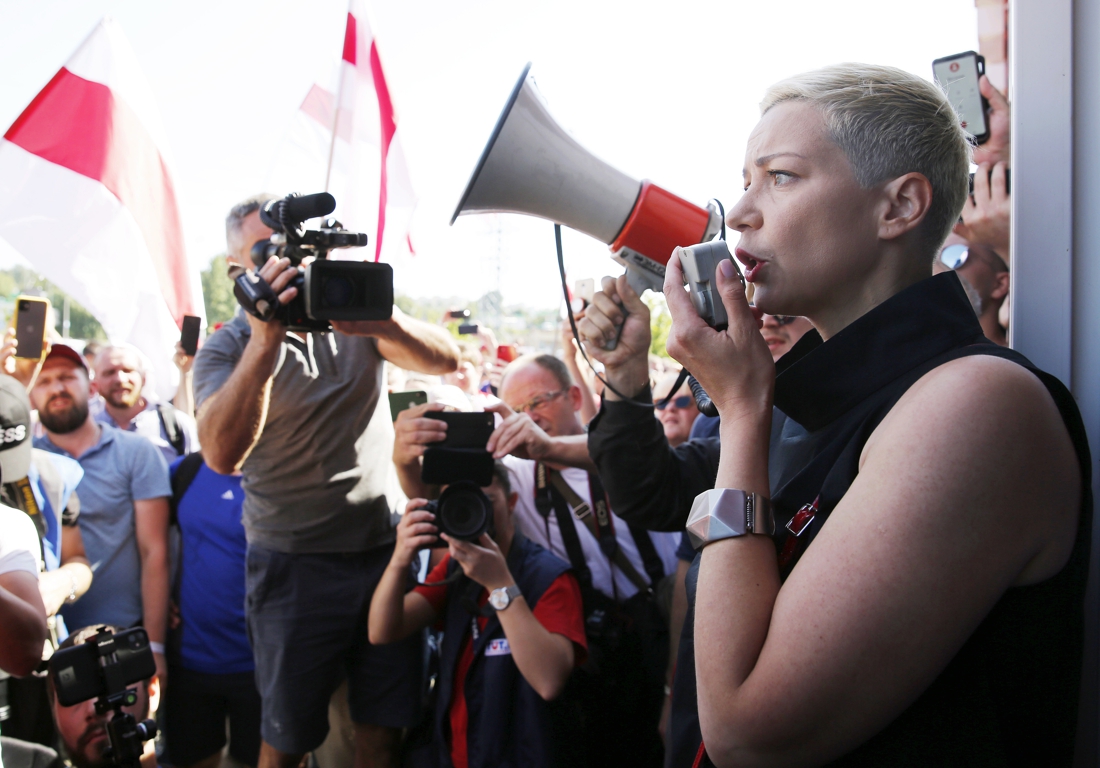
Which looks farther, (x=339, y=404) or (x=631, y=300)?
(x=339, y=404)

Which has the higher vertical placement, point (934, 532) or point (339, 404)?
point (934, 532)

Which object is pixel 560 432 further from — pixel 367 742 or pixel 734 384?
pixel 734 384

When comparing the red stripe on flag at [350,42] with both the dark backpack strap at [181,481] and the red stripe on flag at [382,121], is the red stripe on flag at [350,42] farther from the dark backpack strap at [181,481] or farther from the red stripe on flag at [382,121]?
the dark backpack strap at [181,481]

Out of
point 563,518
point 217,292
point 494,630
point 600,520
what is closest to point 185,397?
point 563,518

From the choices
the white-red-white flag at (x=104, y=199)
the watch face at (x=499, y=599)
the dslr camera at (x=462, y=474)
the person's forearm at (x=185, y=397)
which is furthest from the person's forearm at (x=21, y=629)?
the person's forearm at (x=185, y=397)

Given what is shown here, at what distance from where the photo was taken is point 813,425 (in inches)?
45.8

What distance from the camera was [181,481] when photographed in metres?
3.83

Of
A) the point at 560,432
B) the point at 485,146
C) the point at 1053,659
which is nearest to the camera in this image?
the point at 1053,659

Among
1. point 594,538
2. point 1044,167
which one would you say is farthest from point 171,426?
point 1044,167

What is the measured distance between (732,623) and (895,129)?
2.41 ft

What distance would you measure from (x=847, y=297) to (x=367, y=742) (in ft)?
8.74

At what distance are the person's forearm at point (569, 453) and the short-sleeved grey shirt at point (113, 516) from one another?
6.81 ft

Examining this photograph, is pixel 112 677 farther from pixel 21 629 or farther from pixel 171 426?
pixel 171 426

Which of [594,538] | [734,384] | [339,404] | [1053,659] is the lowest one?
[594,538]
